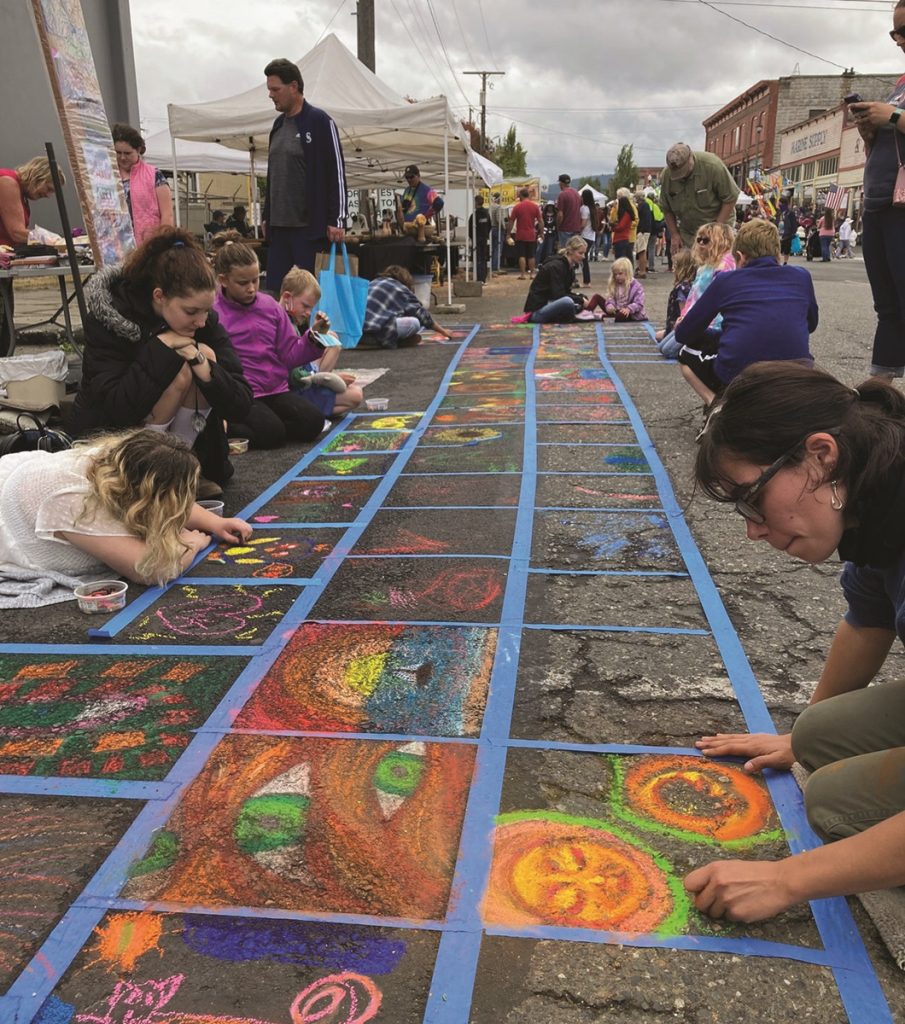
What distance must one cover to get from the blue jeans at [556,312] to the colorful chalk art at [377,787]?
5870mm

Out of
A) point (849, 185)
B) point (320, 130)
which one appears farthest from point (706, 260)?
point (849, 185)

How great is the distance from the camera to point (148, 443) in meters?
2.65

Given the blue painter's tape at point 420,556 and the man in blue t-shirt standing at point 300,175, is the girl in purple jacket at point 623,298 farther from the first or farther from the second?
the blue painter's tape at point 420,556

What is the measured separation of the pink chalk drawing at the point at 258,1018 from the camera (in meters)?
1.25

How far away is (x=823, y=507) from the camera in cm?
132

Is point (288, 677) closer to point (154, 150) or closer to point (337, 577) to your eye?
point (337, 577)

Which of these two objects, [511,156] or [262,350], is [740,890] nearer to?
[262,350]

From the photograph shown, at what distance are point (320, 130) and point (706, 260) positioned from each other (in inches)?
106

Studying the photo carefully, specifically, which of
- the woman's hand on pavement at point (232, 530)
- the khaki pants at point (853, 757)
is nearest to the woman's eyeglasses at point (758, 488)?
the khaki pants at point (853, 757)

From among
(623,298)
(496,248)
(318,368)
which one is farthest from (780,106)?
(318,368)

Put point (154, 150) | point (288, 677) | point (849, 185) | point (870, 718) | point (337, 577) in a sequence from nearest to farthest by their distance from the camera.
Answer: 1. point (870, 718)
2. point (288, 677)
3. point (337, 577)
4. point (154, 150)
5. point (849, 185)

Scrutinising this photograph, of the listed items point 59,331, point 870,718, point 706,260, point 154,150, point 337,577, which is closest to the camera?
point 870,718

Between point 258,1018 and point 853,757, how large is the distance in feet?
3.48

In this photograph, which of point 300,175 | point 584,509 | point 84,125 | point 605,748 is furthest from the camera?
point 300,175
